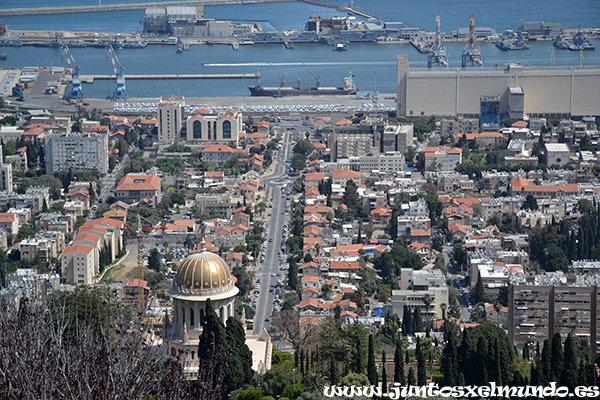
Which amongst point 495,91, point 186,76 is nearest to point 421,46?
point 186,76

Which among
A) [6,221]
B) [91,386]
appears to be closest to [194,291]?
[91,386]

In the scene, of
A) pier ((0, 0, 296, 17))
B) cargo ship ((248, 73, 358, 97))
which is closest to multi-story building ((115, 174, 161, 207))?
cargo ship ((248, 73, 358, 97))

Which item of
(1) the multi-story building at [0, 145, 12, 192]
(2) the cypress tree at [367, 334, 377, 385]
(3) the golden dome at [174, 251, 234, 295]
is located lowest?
(2) the cypress tree at [367, 334, 377, 385]

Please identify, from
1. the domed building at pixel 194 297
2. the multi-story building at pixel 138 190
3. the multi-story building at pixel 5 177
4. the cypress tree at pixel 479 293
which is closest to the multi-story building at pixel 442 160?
the multi-story building at pixel 138 190

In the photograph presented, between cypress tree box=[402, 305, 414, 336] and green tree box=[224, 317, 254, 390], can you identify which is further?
cypress tree box=[402, 305, 414, 336]

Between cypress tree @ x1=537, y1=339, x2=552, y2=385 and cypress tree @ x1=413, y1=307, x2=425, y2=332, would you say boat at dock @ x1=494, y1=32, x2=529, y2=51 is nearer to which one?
cypress tree @ x1=413, y1=307, x2=425, y2=332

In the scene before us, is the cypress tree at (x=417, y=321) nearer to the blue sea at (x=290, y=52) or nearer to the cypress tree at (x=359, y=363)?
the cypress tree at (x=359, y=363)

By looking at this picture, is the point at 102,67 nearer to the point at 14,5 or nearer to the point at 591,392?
the point at 14,5

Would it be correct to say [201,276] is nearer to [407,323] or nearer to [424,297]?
[407,323]
